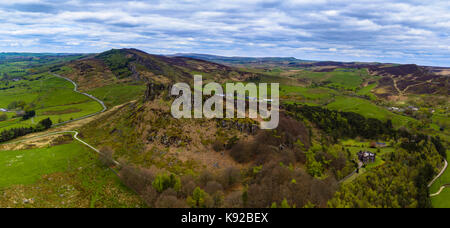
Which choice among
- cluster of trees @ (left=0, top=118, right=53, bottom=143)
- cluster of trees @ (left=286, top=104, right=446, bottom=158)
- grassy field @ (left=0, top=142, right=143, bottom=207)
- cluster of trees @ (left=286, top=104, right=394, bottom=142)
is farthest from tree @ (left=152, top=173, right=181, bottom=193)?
cluster of trees @ (left=0, top=118, right=53, bottom=143)

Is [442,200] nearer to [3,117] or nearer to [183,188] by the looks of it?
[183,188]

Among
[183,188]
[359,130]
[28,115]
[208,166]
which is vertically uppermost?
[28,115]

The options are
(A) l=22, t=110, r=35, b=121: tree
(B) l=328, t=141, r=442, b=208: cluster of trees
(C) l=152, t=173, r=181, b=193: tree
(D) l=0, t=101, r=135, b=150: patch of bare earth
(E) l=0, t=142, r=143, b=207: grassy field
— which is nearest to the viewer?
(B) l=328, t=141, r=442, b=208: cluster of trees

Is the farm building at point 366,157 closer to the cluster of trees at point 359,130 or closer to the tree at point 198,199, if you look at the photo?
the cluster of trees at point 359,130

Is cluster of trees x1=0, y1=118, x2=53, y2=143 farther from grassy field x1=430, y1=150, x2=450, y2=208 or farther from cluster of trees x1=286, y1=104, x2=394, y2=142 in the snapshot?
grassy field x1=430, y1=150, x2=450, y2=208

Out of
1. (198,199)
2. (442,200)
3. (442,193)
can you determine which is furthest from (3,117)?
(442,193)
